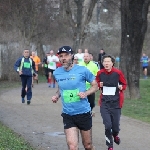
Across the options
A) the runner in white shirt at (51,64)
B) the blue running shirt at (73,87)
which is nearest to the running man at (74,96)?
the blue running shirt at (73,87)

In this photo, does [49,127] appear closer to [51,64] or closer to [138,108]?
[138,108]

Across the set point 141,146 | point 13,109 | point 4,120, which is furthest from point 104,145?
point 13,109

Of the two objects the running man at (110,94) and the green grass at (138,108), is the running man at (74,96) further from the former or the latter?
the green grass at (138,108)

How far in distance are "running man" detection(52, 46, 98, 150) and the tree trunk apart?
12932 mm

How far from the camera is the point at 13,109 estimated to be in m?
18.4

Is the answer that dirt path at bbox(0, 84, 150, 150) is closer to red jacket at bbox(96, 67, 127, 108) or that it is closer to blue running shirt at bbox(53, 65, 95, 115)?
red jacket at bbox(96, 67, 127, 108)

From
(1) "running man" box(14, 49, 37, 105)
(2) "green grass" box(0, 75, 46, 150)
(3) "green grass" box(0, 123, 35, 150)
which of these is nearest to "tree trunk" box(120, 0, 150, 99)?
(1) "running man" box(14, 49, 37, 105)

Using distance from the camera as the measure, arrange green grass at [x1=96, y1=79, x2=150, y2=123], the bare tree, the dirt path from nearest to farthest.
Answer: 1. the dirt path
2. green grass at [x1=96, y1=79, x2=150, y2=123]
3. the bare tree

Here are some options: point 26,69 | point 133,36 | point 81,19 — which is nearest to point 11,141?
point 26,69

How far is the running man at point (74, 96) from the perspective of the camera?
8781mm

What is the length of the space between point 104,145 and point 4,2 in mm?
24397

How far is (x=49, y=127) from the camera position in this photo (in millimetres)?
14203

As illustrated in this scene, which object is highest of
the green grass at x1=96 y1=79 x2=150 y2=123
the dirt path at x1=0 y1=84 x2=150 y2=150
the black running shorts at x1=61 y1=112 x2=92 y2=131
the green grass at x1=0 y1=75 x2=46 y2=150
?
the black running shorts at x1=61 y1=112 x2=92 y2=131

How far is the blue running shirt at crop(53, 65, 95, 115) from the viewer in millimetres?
8836
